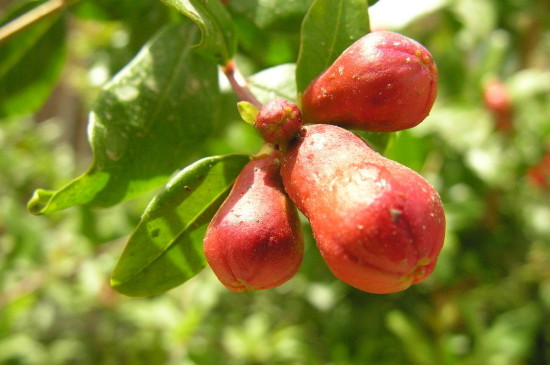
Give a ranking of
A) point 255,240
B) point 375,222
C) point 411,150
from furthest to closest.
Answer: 1. point 411,150
2. point 255,240
3. point 375,222

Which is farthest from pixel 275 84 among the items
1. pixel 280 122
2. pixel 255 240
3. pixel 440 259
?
pixel 440 259

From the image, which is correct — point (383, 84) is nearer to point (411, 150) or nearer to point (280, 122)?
point (280, 122)

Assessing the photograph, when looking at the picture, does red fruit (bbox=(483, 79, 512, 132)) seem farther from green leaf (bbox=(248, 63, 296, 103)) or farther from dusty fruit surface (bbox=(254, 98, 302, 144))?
dusty fruit surface (bbox=(254, 98, 302, 144))

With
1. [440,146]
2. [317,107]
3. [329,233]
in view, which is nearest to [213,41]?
[317,107]

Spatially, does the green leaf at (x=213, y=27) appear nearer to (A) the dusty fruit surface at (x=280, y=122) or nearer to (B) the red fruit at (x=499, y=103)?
(A) the dusty fruit surface at (x=280, y=122)

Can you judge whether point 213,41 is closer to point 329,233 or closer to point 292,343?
point 329,233

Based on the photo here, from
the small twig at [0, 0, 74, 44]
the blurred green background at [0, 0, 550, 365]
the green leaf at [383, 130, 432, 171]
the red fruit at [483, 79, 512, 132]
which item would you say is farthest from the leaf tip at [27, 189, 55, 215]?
the red fruit at [483, 79, 512, 132]
